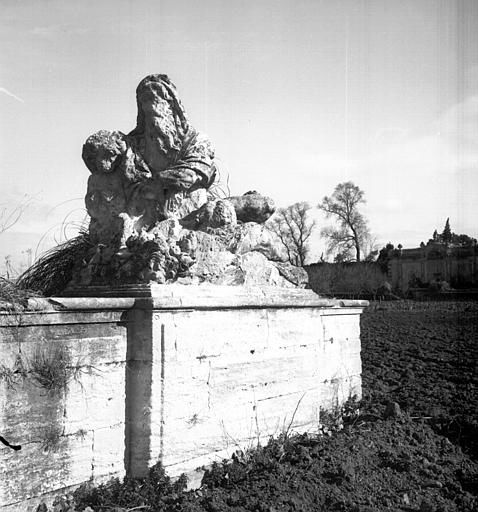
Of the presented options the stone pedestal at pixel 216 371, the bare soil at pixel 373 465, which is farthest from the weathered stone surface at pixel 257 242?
the bare soil at pixel 373 465

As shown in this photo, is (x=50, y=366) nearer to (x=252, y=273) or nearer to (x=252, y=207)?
(x=252, y=273)

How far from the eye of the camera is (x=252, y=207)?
6.26 metres

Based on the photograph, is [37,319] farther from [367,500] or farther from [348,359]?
[348,359]

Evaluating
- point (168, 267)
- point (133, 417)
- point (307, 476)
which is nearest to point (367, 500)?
point (307, 476)

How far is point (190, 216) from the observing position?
215 inches

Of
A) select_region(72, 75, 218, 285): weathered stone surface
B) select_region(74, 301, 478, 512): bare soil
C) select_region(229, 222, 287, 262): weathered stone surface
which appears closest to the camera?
select_region(74, 301, 478, 512): bare soil

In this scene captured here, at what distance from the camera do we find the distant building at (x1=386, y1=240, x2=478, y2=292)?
1188 inches

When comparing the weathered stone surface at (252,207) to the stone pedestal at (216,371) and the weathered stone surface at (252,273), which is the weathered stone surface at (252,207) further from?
the stone pedestal at (216,371)

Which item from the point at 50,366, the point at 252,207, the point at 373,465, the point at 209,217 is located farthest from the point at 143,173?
the point at 373,465

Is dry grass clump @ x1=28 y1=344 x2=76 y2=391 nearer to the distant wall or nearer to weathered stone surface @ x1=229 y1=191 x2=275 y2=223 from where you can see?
the distant wall

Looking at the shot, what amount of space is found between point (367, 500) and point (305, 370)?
5.02 feet

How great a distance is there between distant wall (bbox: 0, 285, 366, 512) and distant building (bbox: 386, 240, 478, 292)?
25808 millimetres

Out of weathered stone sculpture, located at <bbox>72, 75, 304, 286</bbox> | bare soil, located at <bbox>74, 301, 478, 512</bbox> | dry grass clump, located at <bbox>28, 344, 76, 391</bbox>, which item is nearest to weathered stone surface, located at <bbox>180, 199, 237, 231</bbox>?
weathered stone sculpture, located at <bbox>72, 75, 304, 286</bbox>

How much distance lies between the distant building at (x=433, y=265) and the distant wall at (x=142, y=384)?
2581 cm
